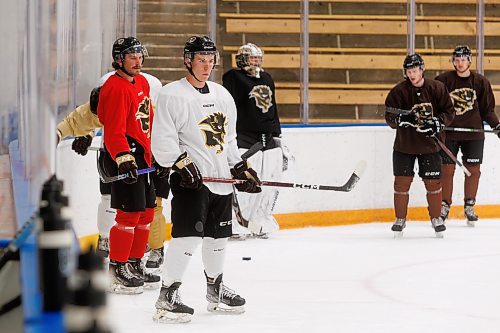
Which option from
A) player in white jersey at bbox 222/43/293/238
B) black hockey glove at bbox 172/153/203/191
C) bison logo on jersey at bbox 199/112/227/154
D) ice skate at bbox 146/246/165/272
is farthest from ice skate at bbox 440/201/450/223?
black hockey glove at bbox 172/153/203/191

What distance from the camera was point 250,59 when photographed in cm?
622

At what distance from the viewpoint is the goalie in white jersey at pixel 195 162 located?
145 inches

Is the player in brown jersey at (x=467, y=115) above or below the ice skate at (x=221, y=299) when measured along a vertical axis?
above

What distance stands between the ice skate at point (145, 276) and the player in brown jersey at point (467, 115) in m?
2.89

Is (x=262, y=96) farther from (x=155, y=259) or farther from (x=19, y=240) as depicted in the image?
(x=19, y=240)

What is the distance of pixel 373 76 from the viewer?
8773 mm

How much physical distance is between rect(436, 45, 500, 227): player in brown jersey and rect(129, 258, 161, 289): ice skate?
2.89 meters

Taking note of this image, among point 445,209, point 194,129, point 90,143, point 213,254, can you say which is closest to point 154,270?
point 90,143

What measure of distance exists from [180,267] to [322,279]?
1.29m

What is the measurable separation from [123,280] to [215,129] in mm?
912

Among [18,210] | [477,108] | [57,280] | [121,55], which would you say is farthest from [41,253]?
[477,108]

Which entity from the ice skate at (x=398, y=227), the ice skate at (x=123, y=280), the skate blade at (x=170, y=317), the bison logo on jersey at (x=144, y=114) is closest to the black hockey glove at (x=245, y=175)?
the skate blade at (x=170, y=317)

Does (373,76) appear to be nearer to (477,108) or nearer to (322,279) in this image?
(477,108)

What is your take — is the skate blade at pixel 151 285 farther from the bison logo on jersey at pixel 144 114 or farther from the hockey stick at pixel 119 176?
the bison logo on jersey at pixel 144 114
